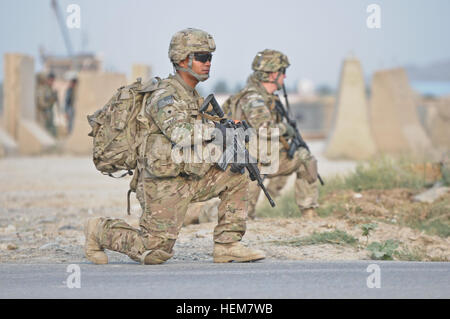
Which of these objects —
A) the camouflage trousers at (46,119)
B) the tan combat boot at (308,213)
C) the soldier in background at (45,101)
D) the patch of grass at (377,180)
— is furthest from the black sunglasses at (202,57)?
the camouflage trousers at (46,119)

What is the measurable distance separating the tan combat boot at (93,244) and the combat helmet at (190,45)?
1.23 meters

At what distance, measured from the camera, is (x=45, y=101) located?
21422 millimetres

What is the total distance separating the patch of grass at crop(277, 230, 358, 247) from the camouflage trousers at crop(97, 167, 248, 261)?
3.96 feet

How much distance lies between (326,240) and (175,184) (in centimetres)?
188

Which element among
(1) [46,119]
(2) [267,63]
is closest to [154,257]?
(2) [267,63]

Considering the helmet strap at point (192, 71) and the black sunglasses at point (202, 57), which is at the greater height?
the black sunglasses at point (202, 57)

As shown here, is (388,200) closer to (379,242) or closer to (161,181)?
(379,242)

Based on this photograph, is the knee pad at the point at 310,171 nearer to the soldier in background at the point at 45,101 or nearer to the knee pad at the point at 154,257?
the knee pad at the point at 154,257

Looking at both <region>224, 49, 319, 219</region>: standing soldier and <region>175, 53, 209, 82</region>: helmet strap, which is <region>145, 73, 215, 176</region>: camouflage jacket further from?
<region>224, 49, 319, 219</region>: standing soldier

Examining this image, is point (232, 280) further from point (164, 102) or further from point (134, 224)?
point (134, 224)

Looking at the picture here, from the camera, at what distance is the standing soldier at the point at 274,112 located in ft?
25.5

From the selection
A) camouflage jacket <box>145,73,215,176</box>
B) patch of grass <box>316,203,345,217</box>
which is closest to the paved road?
camouflage jacket <box>145,73,215,176</box>

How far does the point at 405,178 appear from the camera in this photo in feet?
31.3

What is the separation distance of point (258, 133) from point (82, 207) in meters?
3.59
